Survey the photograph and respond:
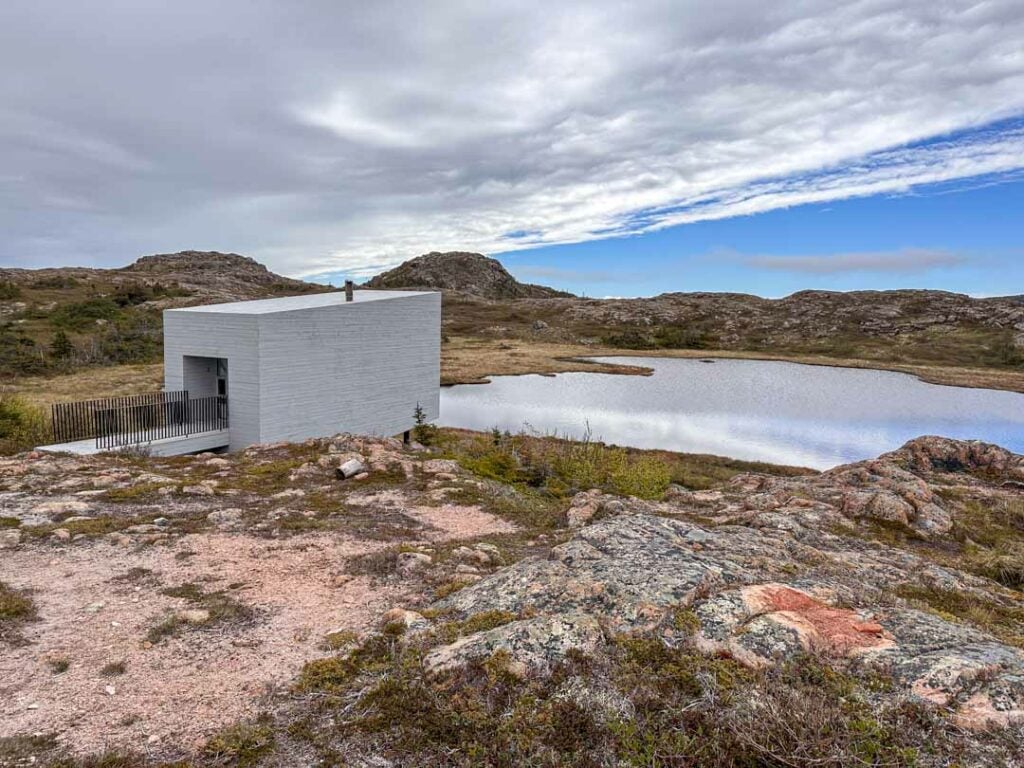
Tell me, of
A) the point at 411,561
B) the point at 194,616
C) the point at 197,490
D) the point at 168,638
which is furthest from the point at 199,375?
the point at 168,638

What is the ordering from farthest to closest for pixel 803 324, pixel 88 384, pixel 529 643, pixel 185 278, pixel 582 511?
1. pixel 803 324
2. pixel 185 278
3. pixel 88 384
4. pixel 582 511
5. pixel 529 643

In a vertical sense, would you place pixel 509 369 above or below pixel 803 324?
below

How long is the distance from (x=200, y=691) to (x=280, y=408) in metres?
16.4

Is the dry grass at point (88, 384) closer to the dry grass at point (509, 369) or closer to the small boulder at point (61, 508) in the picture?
the dry grass at point (509, 369)

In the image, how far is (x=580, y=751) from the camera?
13.3 feet

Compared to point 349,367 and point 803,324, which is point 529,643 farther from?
point 803,324

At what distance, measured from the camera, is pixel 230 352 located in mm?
20000

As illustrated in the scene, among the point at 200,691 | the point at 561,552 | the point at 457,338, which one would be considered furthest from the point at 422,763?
the point at 457,338

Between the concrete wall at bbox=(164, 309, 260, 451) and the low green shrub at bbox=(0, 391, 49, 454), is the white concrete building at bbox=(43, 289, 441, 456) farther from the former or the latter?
the low green shrub at bbox=(0, 391, 49, 454)

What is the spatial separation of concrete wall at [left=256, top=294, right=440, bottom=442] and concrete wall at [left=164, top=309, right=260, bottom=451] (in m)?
0.37

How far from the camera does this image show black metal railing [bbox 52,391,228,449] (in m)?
18.3

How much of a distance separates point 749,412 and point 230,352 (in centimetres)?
3666

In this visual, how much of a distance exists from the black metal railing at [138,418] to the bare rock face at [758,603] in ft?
54.5

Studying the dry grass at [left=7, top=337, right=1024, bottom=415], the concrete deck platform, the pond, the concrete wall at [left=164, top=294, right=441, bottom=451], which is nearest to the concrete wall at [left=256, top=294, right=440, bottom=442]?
the concrete wall at [left=164, top=294, right=441, bottom=451]
